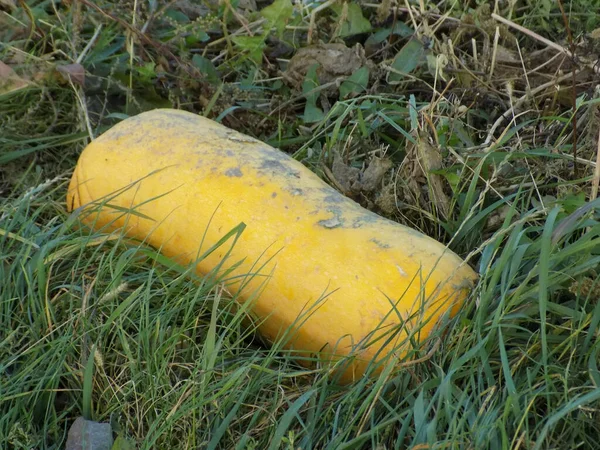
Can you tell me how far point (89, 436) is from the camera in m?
1.81

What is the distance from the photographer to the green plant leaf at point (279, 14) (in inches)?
126

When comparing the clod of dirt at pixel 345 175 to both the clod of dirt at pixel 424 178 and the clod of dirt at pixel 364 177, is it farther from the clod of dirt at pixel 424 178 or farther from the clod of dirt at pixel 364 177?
the clod of dirt at pixel 424 178

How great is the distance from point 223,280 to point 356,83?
44.8 inches

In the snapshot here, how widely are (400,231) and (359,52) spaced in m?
1.16

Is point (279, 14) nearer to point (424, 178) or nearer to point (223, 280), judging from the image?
point (424, 178)

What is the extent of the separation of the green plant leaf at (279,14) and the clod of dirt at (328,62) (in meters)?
0.13

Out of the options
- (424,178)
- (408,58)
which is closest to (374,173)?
(424,178)

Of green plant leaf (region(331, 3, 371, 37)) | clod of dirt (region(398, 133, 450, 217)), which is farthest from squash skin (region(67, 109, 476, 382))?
green plant leaf (region(331, 3, 371, 37))

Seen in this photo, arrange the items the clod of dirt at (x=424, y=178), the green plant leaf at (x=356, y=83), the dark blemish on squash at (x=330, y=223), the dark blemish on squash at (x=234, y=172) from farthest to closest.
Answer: the green plant leaf at (x=356, y=83) < the clod of dirt at (x=424, y=178) < the dark blemish on squash at (x=234, y=172) < the dark blemish on squash at (x=330, y=223)

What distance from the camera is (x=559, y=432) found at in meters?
1.75

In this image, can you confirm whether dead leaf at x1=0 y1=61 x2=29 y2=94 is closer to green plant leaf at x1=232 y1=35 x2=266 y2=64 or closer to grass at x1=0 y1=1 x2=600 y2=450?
grass at x1=0 y1=1 x2=600 y2=450

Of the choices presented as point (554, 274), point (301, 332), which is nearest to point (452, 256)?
point (554, 274)

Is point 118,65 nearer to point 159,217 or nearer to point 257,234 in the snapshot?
point 159,217

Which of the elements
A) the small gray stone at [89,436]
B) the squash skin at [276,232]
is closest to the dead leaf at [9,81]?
the squash skin at [276,232]
